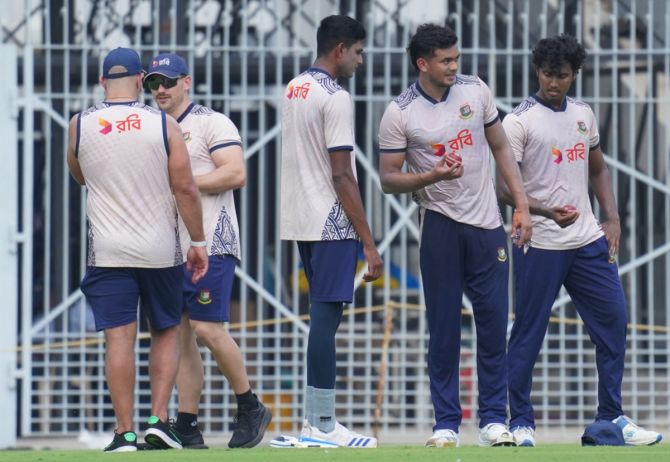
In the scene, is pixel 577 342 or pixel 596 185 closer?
pixel 596 185

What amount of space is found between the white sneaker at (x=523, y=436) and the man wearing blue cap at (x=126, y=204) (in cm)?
159

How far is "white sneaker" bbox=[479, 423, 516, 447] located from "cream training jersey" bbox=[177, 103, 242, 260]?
4.55 ft

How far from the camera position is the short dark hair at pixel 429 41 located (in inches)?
288

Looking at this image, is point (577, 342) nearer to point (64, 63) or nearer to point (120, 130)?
point (64, 63)

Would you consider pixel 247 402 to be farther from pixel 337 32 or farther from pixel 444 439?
pixel 337 32

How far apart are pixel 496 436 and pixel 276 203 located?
188 inches

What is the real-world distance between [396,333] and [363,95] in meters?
1.62

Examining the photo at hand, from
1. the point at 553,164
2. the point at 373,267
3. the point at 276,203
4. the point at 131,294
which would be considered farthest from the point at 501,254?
the point at 276,203

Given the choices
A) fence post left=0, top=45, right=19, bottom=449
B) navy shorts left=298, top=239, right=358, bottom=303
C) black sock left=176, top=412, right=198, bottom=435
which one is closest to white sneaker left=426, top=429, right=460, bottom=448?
navy shorts left=298, top=239, right=358, bottom=303

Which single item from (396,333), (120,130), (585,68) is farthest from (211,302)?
(585,68)

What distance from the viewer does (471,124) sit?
7.29 meters

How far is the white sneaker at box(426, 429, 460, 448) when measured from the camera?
23.6 feet

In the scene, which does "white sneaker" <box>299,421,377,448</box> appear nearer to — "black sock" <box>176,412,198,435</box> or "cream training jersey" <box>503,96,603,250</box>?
"black sock" <box>176,412,198,435</box>

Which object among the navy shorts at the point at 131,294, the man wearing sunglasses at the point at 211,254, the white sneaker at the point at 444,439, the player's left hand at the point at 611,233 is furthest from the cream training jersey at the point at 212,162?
the player's left hand at the point at 611,233
